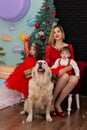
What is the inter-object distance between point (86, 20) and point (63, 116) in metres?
1.78

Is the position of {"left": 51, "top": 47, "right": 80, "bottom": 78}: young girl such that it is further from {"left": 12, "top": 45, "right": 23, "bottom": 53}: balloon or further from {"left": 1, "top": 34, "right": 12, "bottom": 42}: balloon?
{"left": 1, "top": 34, "right": 12, "bottom": 42}: balloon

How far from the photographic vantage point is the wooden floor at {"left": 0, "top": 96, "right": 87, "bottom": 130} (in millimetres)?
3086

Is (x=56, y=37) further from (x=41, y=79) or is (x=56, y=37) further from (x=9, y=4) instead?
(x=9, y=4)

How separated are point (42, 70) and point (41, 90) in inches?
9.8

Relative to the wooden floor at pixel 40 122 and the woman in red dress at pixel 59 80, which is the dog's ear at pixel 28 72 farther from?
the wooden floor at pixel 40 122

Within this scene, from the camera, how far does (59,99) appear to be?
368 cm

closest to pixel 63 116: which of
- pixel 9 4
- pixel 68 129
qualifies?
pixel 68 129

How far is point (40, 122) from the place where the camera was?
3277mm

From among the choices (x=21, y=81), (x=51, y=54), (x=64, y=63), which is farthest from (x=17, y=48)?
(x=64, y=63)

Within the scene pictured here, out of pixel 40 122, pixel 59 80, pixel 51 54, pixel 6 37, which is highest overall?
pixel 6 37

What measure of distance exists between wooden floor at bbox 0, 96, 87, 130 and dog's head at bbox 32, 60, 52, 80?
21.3 inches

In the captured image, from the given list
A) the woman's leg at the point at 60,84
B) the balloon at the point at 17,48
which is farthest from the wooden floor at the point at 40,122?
the balloon at the point at 17,48

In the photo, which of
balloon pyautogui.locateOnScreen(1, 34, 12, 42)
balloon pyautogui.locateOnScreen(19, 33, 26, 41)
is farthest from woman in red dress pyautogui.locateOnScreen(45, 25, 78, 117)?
balloon pyautogui.locateOnScreen(1, 34, 12, 42)

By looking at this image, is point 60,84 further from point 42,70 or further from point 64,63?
point 42,70
